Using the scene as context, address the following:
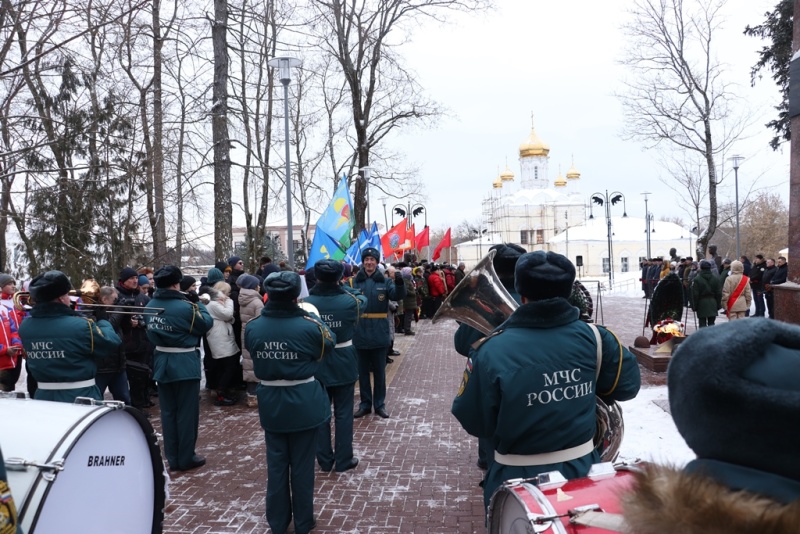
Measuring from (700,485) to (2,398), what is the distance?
11.1 feet

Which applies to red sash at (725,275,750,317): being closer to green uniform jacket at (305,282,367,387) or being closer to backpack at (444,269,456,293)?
backpack at (444,269,456,293)

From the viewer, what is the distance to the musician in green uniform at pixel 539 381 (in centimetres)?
285

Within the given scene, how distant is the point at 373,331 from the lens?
783 cm

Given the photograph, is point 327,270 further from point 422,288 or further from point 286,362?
point 422,288

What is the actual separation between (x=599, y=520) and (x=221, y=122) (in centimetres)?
1256

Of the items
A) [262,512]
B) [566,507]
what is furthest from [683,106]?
[566,507]

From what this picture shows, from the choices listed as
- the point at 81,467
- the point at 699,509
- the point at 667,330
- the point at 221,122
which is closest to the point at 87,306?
the point at 81,467

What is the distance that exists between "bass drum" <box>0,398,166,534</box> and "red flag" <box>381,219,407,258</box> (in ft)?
50.5

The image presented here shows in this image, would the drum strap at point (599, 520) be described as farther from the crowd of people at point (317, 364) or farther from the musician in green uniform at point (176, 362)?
the musician in green uniform at point (176, 362)

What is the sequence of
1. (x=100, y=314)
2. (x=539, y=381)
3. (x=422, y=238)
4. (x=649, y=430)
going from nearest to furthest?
(x=539, y=381) < (x=649, y=430) < (x=100, y=314) < (x=422, y=238)

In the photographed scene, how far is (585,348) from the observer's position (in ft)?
9.69

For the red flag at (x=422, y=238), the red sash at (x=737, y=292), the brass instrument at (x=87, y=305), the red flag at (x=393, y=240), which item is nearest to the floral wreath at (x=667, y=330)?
the red sash at (x=737, y=292)

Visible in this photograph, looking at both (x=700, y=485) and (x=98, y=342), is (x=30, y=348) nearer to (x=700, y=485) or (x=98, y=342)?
(x=98, y=342)

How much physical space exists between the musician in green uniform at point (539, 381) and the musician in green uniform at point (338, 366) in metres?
3.24
